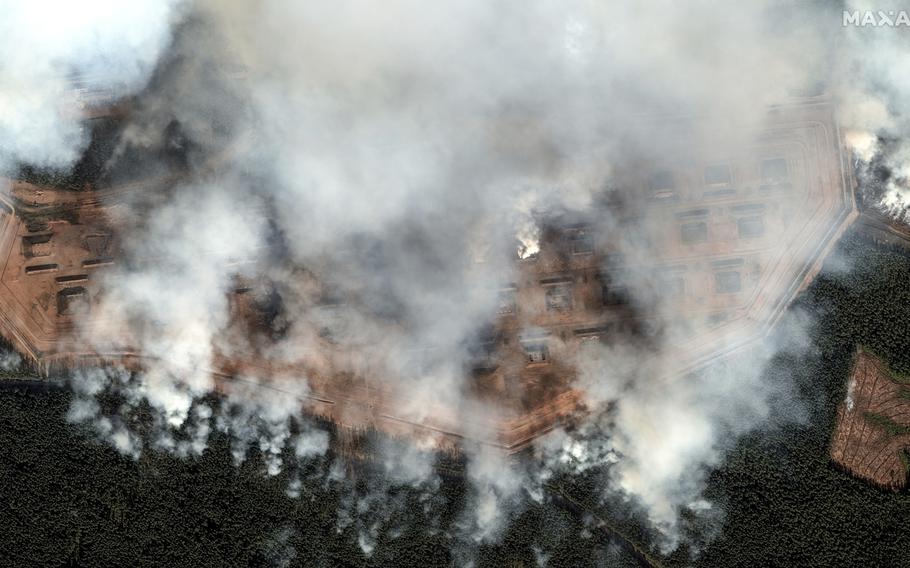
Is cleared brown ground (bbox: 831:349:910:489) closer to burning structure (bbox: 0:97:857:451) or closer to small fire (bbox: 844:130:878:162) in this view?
burning structure (bbox: 0:97:857:451)

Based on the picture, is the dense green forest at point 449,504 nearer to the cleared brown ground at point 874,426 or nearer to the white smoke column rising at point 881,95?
the cleared brown ground at point 874,426

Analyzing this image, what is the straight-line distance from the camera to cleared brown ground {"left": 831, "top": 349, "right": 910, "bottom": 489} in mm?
24734

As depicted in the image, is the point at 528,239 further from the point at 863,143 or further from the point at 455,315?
the point at 863,143

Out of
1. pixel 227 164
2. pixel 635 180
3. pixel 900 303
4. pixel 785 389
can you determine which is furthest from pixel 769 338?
pixel 227 164

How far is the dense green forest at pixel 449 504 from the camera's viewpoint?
24.4 m

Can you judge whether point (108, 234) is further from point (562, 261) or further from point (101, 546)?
point (562, 261)

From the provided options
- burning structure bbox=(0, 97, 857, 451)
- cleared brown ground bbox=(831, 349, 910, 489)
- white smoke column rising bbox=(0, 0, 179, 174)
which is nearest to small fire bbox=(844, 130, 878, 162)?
burning structure bbox=(0, 97, 857, 451)

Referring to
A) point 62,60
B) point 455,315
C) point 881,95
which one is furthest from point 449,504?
point 881,95

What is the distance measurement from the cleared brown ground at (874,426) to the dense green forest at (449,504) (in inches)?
20.6

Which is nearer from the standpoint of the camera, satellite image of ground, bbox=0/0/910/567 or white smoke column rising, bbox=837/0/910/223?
satellite image of ground, bbox=0/0/910/567

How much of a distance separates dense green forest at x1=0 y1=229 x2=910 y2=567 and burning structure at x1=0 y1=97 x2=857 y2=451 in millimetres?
2427

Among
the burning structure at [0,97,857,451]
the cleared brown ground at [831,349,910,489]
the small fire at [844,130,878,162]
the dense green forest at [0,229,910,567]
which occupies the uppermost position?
the small fire at [844,130,878,162]

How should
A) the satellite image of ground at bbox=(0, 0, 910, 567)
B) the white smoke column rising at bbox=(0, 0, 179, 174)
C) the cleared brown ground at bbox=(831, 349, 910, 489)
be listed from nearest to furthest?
the white smoke column rising at bbox=(0, 0, 179, 174) → the satellite image of ground at bbox=(0, 0, 910, 567) → the cleared brown ground at bbox=(831, 349, 910, 489)

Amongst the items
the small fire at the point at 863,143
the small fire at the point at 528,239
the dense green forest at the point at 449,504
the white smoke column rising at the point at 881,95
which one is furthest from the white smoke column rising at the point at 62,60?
the small fire at the point at 863,143
